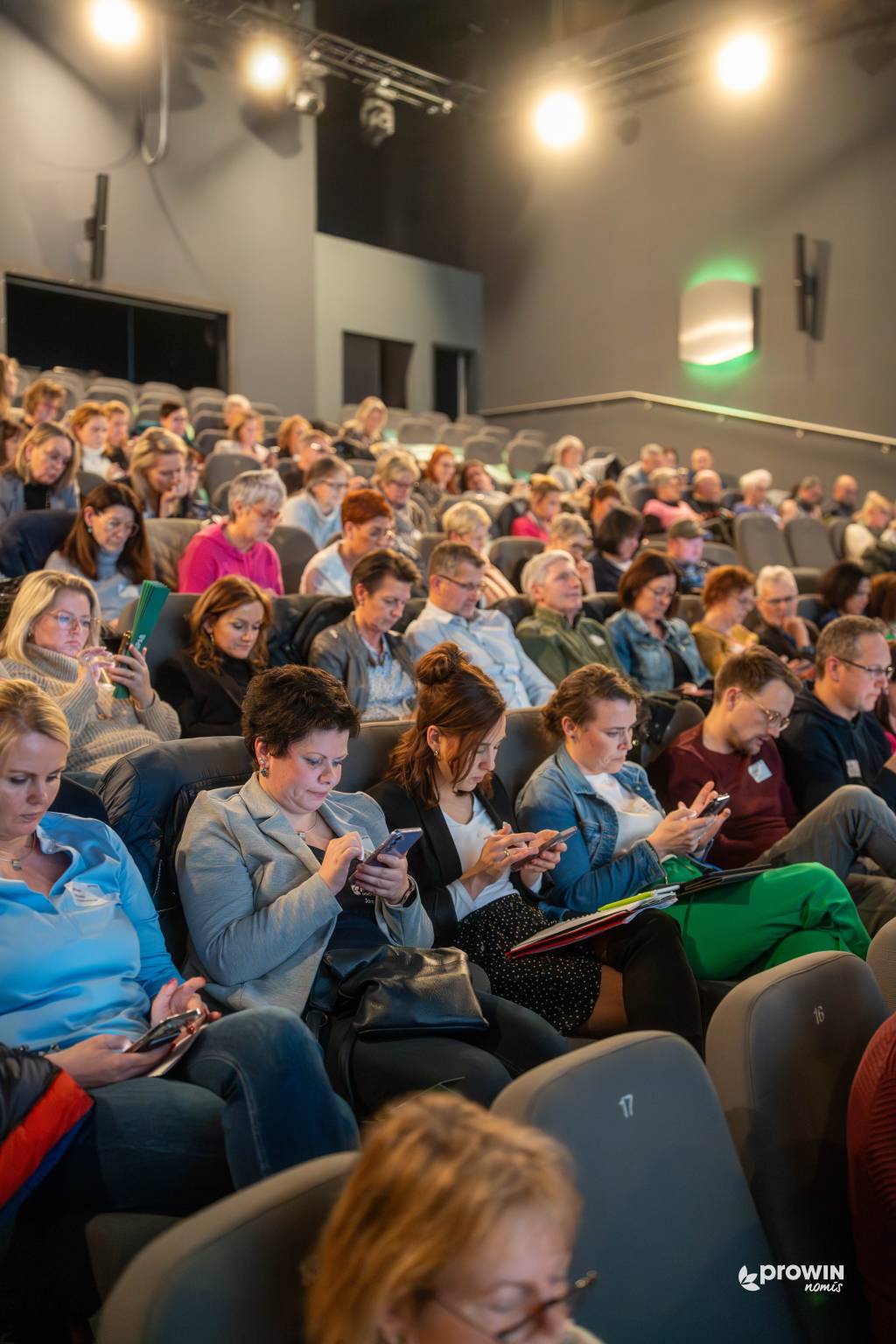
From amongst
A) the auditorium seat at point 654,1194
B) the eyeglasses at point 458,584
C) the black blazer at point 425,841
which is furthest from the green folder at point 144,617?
the auditorium seat at point 654,1194

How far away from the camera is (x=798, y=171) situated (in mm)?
10586

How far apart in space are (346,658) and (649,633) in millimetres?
1355

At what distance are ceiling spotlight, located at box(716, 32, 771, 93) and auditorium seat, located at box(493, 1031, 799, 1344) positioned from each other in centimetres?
1134

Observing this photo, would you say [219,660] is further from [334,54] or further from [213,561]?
[334,54]

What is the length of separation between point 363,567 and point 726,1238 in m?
2.20

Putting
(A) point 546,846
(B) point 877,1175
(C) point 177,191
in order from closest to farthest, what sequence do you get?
(B) point 877,1175, (A) point 546,846, (C) point 177,191

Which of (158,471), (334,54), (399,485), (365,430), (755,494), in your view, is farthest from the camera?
(334,54)

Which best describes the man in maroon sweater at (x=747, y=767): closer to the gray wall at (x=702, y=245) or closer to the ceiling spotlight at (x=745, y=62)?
the gray wall at (x=702, y=245)

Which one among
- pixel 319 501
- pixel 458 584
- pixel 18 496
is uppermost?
pixel 319 501

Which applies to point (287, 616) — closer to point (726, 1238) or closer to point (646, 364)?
point (726, 1238)

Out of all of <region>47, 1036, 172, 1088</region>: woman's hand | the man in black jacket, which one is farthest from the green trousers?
<region>47, 1036, 172, 1088</region>: woman's hand

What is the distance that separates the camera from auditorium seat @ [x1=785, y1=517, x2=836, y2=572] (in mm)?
7344

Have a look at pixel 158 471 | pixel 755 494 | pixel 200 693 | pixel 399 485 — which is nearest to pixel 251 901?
pixel 200 693

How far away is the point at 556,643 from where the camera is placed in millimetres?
3871
